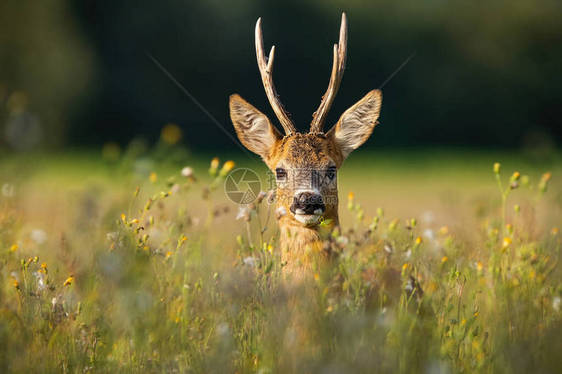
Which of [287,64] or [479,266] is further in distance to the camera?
[287,64]

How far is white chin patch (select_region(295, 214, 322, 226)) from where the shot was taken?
4.78 meters

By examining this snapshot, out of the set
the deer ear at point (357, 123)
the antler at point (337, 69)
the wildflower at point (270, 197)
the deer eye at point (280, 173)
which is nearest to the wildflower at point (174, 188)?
the wildflower at point (270, 197)

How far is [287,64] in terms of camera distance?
2314 cm

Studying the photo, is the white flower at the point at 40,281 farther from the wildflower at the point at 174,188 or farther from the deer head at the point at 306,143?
the deer head at the point at 306,143

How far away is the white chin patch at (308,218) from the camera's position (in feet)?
15.7

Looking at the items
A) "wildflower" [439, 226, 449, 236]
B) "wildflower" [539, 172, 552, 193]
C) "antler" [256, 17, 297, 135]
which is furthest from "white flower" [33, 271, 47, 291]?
"wildflower" [539, 172, 552, 193]

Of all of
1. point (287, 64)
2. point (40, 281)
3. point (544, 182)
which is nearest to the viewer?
point (40, 281)

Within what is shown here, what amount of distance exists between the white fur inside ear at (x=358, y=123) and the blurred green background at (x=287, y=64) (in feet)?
50.0

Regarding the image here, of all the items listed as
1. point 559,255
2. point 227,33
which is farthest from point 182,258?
point 227,33

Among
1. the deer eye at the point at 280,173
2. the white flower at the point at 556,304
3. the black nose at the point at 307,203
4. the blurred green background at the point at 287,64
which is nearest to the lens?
the white flower at the point at 556,304

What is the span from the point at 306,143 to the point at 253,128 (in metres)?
0.49

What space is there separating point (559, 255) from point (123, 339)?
233 cm

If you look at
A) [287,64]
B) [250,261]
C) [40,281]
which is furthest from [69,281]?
[287,64]

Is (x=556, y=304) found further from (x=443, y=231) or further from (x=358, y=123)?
(x=358, y=123)
